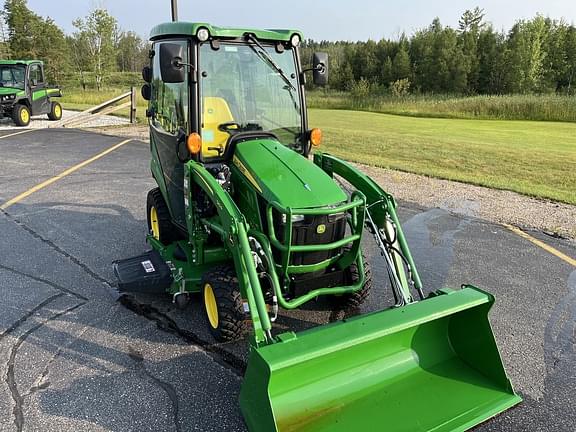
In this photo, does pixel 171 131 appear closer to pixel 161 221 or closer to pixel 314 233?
pixel 161 221

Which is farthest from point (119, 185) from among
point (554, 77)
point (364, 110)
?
point (554, 77)

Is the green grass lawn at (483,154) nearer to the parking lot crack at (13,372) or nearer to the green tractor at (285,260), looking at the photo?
the green tractor at (285,260)

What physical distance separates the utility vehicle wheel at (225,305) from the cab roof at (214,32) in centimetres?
192

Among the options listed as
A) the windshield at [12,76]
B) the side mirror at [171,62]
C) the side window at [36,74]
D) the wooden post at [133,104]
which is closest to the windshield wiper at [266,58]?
the side mirror at [171,62]

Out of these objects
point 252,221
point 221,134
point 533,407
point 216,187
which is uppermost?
point 221,134

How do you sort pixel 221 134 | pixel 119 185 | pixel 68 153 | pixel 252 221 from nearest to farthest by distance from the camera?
pixel 252 221 → pixel 221 134 → pixel 119 185 → pixel 68 153

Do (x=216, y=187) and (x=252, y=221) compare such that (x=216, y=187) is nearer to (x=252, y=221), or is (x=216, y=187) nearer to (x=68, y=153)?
(x=252, y=221)

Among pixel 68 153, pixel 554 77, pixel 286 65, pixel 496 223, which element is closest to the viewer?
pixel 286 65

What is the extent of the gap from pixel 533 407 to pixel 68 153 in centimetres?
1151

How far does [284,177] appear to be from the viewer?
3.51m

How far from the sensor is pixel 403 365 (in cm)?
306

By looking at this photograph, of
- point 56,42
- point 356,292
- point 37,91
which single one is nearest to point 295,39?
point 356,292

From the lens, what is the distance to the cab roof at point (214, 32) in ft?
12.7

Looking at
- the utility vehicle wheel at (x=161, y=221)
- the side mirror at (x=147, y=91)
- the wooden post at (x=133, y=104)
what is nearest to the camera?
the utility vehicle wheel at (x=161, y=221)
